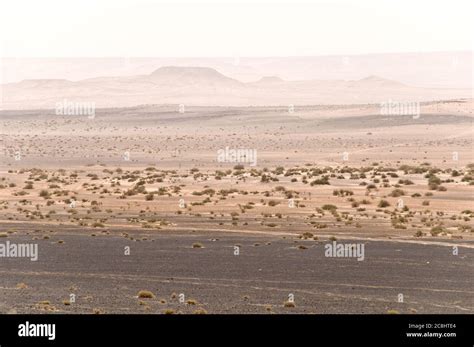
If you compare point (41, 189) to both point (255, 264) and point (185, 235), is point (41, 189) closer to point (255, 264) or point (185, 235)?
point (185, 235)

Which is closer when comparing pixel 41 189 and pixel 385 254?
pixel 385 254

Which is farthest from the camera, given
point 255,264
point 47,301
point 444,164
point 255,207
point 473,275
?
point 444,164

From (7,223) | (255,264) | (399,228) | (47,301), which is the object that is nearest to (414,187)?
(399,228)

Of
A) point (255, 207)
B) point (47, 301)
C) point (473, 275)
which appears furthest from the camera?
point (255, 207)

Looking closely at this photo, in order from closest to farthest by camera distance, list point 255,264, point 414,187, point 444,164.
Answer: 1. point 255,264
2. point 414,187
3. point 444,164

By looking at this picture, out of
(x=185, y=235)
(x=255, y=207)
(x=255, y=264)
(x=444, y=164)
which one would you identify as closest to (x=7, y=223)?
(x=185, y=235)

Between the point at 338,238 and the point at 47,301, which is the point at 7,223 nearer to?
the point at 338,238
